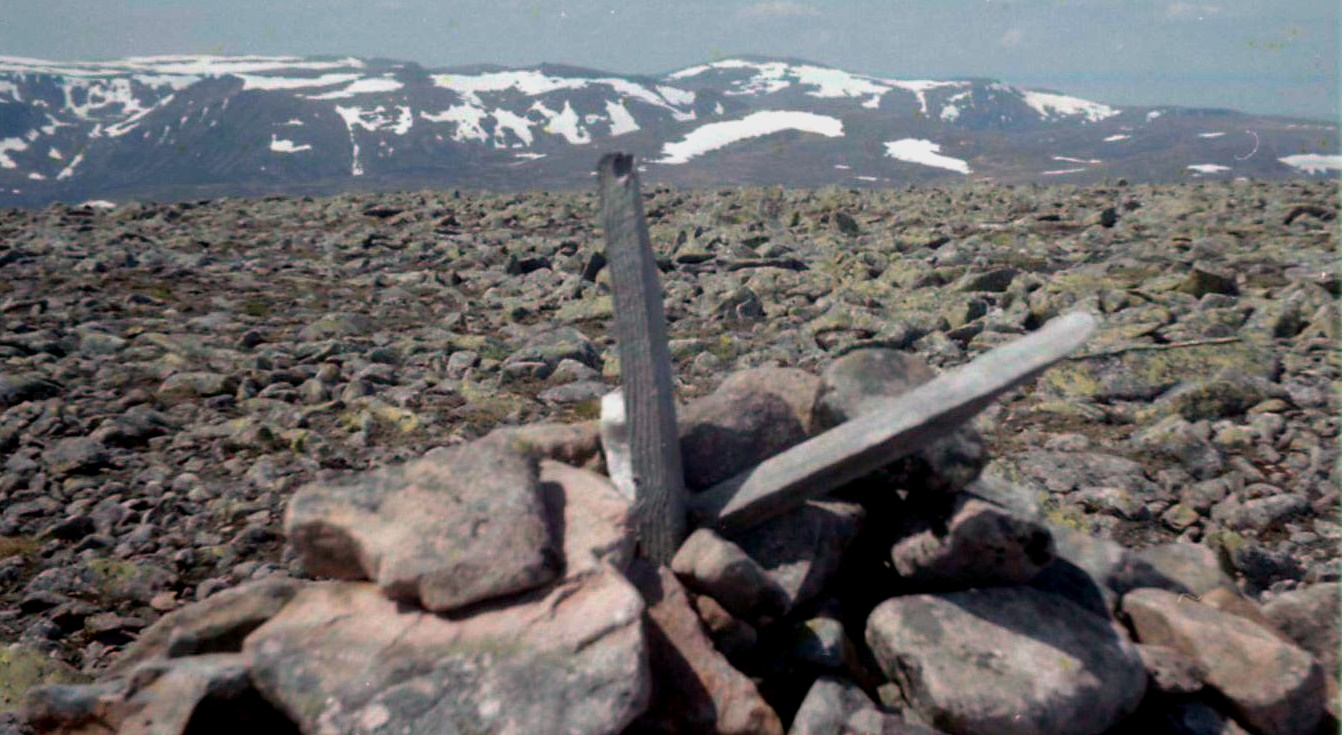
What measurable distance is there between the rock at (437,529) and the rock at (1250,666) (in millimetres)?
3754

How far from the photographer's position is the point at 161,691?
4.14 metres

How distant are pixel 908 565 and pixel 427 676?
9.53ft

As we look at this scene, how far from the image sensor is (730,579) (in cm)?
470

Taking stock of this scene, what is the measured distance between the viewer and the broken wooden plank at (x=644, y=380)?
4.98 meters

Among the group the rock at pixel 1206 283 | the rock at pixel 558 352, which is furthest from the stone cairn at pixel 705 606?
the rock at pixel 1206 283

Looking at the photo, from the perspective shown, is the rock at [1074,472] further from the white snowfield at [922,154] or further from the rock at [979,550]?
the white snowfield at [922,154]

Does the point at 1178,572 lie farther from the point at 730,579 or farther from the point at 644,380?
the point at 644,380

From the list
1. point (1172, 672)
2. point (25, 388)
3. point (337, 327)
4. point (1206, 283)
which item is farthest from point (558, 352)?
point (1206, 283)

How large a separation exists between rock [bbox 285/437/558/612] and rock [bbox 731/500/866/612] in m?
1.38

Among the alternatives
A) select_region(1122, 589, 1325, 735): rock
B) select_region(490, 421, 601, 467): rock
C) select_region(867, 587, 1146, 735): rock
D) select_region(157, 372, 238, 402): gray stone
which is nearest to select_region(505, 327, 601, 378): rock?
select_region(157, 372, 238, 402): gray stone

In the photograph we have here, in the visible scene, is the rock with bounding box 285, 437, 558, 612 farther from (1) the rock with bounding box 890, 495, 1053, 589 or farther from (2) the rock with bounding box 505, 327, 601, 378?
(2) the rock with bounding box 505, 327, 601, 378

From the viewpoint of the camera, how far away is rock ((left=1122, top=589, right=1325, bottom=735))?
14.7 feet

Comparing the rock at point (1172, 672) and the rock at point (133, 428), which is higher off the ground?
the rock at point (1172, 672)

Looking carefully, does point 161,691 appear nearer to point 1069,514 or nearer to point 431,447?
point 431,447
